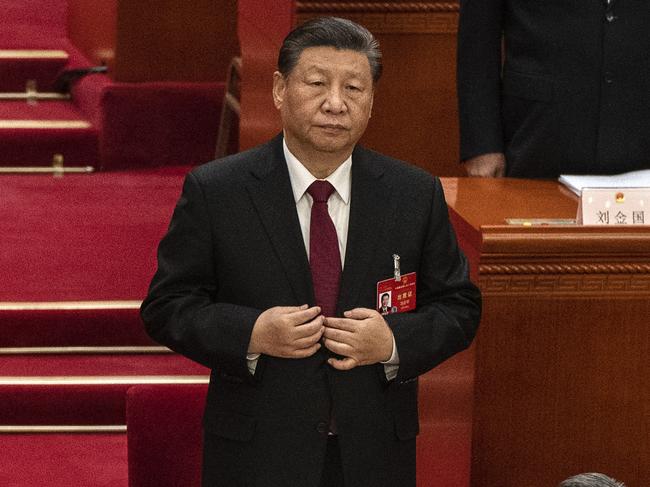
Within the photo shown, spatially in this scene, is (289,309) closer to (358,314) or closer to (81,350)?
(358,314)

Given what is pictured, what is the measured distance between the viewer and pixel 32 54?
195 inches

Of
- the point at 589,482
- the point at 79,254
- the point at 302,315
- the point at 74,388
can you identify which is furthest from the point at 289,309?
the point at 79,254

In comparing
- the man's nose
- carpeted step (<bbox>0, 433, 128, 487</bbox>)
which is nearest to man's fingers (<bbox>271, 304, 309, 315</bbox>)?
the man's nose

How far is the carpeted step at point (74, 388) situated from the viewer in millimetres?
2996

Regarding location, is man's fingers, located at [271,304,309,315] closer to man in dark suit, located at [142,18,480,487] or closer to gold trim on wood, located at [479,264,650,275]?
man in dark suit, located at [142,18,480,487]

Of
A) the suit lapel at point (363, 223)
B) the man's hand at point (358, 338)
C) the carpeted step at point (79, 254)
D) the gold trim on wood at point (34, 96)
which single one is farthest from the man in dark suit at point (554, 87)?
the gold trim on wood at point (34, 96)

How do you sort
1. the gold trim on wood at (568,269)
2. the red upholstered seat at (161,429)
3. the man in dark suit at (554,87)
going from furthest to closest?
1. the man in dark suit at (554,87)
2. the red upholstered seat at (161,429)
3. the gold trim on wood at (568,269)

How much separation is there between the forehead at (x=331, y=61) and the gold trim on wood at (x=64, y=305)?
1700 millimetres

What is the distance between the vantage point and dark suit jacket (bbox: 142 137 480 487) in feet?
5.26

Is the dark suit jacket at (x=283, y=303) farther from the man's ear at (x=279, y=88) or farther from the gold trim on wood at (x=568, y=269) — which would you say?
the gold trim on wood at (x=568, y=269)

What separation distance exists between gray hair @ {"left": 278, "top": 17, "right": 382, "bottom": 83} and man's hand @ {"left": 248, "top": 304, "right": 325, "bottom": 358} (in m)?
0.28

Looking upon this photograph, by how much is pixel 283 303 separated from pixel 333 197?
0.15 m

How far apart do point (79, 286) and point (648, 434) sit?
1745 mm

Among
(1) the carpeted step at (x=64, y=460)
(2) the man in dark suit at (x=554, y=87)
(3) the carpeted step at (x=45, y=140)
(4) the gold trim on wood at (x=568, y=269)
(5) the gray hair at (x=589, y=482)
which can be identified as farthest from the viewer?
(3) the carpeted step at (x=45, y=140)
